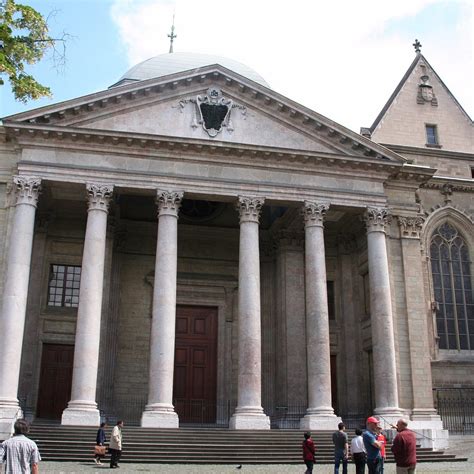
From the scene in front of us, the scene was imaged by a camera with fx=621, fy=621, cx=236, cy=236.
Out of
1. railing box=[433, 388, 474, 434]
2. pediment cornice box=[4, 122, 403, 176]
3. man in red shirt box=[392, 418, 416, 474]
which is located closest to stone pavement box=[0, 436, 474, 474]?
man in red shirt box=[392, 418, 416, 474]

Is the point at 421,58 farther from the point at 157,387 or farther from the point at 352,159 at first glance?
the point at 157,387

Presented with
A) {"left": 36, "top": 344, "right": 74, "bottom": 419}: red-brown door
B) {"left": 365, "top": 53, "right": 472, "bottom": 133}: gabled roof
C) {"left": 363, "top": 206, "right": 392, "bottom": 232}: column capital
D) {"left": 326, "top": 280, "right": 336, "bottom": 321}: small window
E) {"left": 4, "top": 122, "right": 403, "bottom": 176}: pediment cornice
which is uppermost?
{"left": 365, "top": 53, "right": 472, "bottom": 133}: gabled roof

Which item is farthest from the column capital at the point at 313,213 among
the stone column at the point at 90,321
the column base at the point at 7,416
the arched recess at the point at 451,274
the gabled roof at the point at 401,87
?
the column base at the point at 7,416

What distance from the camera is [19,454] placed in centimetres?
797

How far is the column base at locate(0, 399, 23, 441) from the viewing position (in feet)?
69.6

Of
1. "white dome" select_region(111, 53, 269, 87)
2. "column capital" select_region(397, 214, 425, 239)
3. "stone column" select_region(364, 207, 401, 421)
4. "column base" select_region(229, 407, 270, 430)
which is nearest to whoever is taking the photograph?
"column base" select_region(229, 407, 270, 430)

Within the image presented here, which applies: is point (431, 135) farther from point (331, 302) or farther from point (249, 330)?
point (249, 330)

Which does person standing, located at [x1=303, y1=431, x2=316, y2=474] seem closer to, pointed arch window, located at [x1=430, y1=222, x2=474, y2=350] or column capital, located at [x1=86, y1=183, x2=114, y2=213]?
column capital, located at [x1=86, y1=183, x2=114, y2=213]

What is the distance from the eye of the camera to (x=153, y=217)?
3238 cm

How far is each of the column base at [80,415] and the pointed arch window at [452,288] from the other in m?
16.8

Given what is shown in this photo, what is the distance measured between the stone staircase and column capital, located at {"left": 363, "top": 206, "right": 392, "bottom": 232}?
30.9 ft

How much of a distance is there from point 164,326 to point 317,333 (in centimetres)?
618

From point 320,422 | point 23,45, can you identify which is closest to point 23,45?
point 23,45

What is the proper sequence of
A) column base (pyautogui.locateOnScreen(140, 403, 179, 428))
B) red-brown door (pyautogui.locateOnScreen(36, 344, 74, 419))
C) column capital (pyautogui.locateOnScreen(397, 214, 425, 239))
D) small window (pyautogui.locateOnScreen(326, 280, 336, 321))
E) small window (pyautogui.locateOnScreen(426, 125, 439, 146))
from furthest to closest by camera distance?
small window (pyautogui.locateOnScreen(426, 125, 439, 146)), small window (pyautogui.locateOnScreen(326, 280, 336, 321)), column capital (pyautogui.locateOnScreen(397, 214, 425, 239)), red-brown door (pyautogui.locateOnScreen(36, 344, 74, 419)), column base (pyautogui.locateOnScreen(140, 403, 179, 428))
